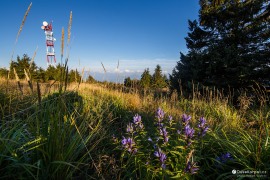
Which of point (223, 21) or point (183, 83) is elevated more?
point (223, 21)

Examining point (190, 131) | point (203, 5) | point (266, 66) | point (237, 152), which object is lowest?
point (237, 152)

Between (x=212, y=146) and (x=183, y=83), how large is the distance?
31.3ft

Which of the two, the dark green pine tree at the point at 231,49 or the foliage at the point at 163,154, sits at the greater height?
the dark green pine tree at the point at 231,49

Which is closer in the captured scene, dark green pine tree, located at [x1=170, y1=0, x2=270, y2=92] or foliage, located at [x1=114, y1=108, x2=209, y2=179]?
foliage, located at [x1=114, y1=108, x2=209, y2=179]

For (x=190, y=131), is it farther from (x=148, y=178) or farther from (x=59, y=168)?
(x=59, y=168)

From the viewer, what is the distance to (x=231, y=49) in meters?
9.71

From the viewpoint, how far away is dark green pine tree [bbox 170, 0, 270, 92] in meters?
9.48

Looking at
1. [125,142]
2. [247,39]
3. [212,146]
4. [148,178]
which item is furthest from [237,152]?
[247,39]

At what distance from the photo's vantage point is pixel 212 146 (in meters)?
2.13

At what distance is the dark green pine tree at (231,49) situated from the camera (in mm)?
9476

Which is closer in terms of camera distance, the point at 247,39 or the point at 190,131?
the point at 190,131

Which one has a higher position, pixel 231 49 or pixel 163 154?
pixel 231 49

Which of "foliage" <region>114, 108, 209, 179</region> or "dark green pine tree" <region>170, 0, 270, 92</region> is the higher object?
"dark green pine tree" <region>170, 0, 270, 92</region>

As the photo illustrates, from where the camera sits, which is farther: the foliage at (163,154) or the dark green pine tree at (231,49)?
the dark green pine tree at (231,49)
